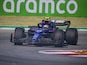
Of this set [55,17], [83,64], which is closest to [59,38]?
[83,64]

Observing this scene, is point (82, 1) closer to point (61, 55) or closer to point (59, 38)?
point (59, 38)

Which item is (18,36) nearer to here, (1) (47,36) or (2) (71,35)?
(1) (47,36)

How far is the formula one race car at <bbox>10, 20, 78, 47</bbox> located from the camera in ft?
46.2

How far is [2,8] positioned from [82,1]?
592 centimetres

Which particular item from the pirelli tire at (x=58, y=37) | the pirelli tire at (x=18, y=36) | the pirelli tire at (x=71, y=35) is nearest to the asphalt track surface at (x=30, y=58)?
the pirelli tire at (x=58, y=37)

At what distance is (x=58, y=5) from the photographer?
88.5 ft

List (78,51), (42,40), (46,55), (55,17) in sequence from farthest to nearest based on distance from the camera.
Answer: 1. (55,17)
2. (42,40)
3. (78,51)
4. (46,55)

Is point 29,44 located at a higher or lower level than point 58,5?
lower

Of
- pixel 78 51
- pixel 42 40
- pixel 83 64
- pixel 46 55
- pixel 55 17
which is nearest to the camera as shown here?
pixel 83 64

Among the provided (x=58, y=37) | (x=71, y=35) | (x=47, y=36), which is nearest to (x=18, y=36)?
(x=47, y=36)

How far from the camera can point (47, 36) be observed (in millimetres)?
14797

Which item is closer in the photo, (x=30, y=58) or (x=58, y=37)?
(x=30, y=58)

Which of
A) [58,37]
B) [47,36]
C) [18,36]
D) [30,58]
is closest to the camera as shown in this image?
[30,58]

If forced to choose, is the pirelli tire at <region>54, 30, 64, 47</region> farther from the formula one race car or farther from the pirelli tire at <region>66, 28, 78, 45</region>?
the pirelli tire at <region>66, 28, 78, 45</region>
